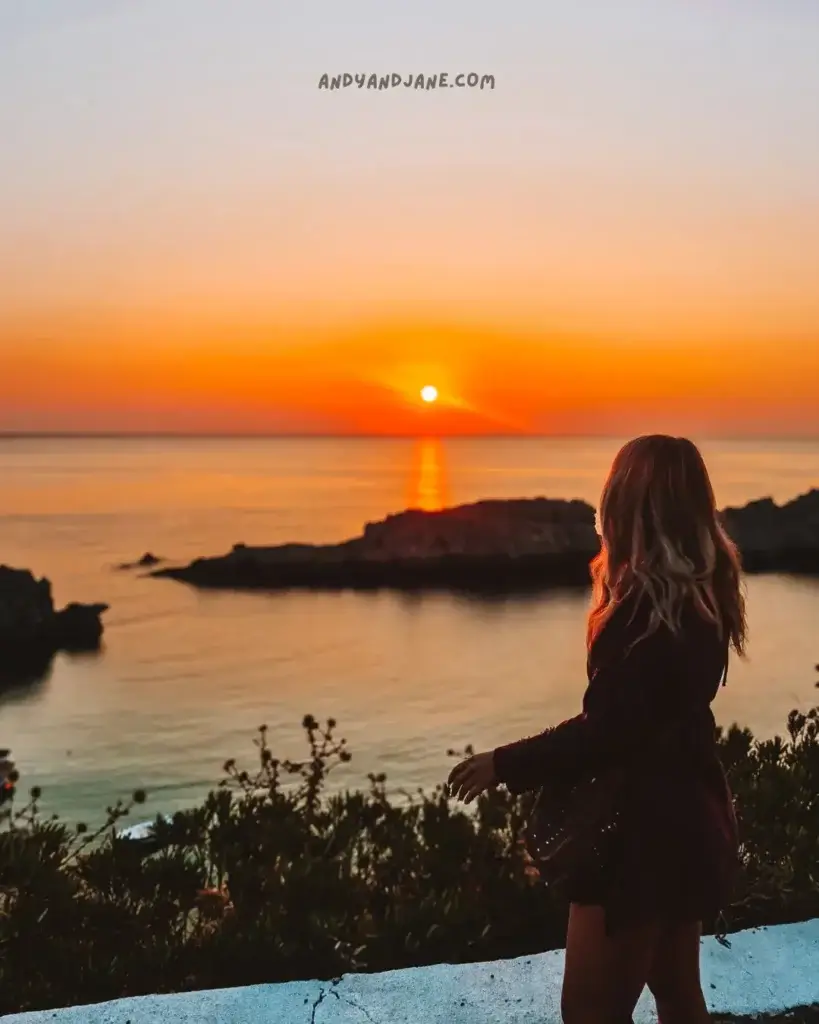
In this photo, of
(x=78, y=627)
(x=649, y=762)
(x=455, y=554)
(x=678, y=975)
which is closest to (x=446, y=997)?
(x=678, y=975)

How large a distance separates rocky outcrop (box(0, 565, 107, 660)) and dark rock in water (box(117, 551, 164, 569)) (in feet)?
24.0

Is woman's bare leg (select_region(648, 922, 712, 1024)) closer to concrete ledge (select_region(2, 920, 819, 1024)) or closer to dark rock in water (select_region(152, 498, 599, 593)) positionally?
concrete ledge (select_region(2, 920, 819, 1024))

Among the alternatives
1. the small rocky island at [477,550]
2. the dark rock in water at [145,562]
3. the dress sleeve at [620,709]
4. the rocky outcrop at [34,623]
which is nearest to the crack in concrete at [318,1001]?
the dress sleeve at [620,709]

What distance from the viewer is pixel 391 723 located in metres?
9.84

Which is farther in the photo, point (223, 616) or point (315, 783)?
point (223, 616)

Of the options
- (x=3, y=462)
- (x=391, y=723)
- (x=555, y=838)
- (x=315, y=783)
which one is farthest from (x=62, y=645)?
(x=3, y=462)

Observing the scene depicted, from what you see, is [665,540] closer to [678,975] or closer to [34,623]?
[678,975]

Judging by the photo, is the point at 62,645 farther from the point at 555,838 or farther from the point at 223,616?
the point at 555,838

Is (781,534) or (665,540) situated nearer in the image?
(665,540)

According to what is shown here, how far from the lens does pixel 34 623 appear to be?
1412cm

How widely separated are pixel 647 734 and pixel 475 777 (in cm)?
40

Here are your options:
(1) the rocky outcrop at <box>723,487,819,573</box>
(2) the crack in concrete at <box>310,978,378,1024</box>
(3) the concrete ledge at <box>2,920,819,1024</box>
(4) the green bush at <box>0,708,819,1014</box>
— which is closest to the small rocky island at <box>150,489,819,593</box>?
(1) the rocky outcrop at <box>723,487,819,573</box>

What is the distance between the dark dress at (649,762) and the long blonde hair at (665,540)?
0.16 feet

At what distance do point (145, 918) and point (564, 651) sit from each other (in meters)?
8.66
